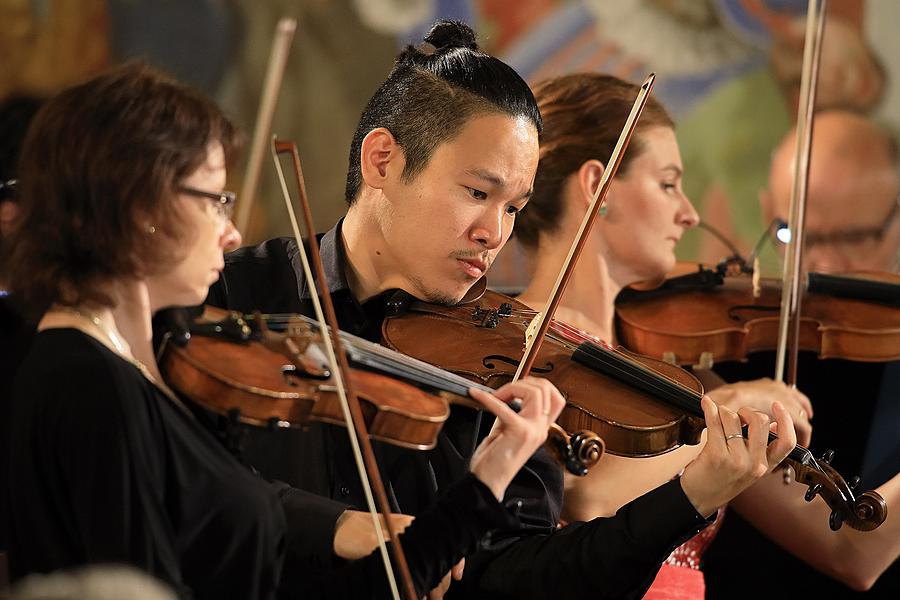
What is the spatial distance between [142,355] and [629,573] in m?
0.80

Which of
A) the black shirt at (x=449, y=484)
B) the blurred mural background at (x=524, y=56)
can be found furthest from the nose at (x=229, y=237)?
the blurred mural background at (x=524, y=56)

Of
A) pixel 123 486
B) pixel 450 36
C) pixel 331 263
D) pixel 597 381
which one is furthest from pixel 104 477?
pixel 450 36

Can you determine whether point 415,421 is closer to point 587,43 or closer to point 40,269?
point 40,269

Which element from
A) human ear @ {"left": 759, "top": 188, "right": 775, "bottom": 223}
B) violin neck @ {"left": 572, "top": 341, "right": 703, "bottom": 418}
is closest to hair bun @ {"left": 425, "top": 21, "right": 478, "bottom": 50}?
violin neck @ {"left": 572, "top": 341, "right": 703, "bottom": 418}

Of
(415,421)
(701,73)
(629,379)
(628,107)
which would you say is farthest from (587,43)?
(415,421)

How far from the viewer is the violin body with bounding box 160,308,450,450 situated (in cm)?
142

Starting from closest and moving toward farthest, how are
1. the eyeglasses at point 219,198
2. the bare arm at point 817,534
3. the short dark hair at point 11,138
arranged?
the eyeglasses at point 219,198, the bare arm at point 817,534, the short dark hair at point 11,138

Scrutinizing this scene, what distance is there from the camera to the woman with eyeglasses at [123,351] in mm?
1366

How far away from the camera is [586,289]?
2473 mm

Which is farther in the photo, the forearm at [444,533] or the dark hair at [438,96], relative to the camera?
the dark hair at [438,96]

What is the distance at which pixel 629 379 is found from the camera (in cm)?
199

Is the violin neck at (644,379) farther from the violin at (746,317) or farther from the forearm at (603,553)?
the violin at (746,317)

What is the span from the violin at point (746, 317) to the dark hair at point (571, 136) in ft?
0.95

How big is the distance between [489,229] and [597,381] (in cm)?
30
